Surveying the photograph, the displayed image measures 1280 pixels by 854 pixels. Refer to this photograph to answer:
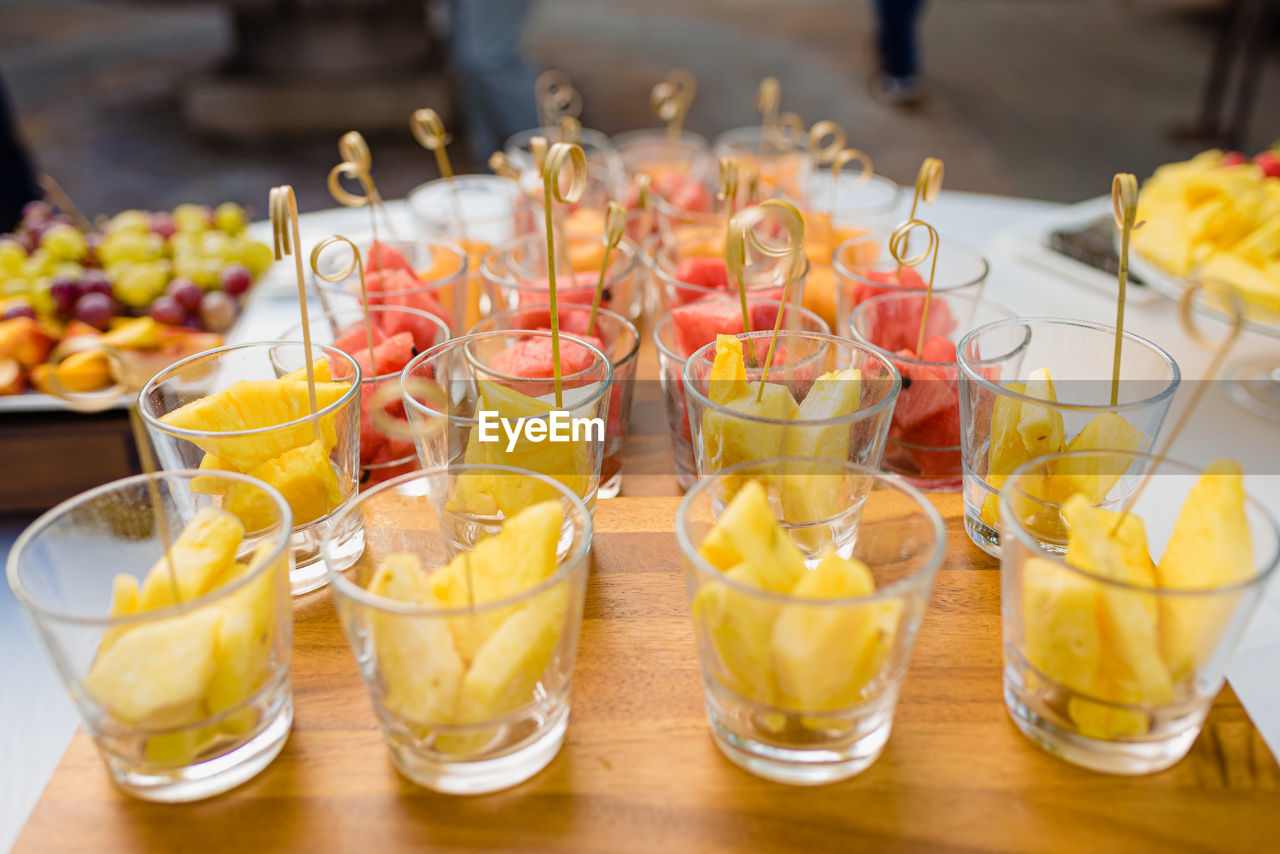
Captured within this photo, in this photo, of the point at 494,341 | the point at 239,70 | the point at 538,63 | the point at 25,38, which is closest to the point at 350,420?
the point at 494,341

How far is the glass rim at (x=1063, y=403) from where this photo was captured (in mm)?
665

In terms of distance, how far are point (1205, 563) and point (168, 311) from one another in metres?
1.23

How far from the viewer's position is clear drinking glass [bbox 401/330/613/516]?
2.29ft

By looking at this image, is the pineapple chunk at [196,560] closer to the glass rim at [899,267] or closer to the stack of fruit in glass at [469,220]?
the stack of fruit in glass at [469,220]

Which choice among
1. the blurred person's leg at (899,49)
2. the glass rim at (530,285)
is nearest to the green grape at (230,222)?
the glass rim at (530,285)

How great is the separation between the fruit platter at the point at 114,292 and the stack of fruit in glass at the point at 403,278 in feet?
1.04

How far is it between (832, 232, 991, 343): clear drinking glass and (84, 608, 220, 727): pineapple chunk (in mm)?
626

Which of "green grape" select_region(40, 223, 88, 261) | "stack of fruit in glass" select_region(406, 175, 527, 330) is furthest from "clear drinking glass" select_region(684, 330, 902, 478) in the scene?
"green grape" select_region(40, 223, 88, 261)

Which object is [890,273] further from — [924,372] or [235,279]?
[235,279]

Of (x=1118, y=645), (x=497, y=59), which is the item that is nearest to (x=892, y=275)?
(x=1118, y=645)

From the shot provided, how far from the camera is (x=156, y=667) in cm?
51

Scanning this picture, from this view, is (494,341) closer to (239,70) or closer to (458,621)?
(458,621)

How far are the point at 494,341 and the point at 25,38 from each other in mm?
4848

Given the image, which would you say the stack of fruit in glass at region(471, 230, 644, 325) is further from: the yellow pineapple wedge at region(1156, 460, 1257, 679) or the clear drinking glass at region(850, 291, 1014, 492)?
the yellow pineapple wedge at region(1156, 460, 1257, 679)
